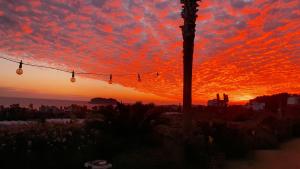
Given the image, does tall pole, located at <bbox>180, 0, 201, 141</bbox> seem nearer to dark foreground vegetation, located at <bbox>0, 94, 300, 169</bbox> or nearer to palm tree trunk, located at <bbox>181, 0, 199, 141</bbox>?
palm tree trunk, located at <bbox>181, 0, 199, 141</bbox>

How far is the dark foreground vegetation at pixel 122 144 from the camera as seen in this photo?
24.4ft

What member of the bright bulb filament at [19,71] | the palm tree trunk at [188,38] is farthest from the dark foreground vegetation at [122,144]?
the bright bulb filament at [19,71]

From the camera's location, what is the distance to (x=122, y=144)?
9297 millimetres

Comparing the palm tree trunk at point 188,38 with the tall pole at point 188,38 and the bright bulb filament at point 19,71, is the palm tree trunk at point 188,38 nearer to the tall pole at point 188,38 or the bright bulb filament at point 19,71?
the tall pole at point 188,38

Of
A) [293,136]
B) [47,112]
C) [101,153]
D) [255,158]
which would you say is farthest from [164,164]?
[293,136]

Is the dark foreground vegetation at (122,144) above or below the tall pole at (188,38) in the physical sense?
below

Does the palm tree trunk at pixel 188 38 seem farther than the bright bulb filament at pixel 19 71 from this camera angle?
No

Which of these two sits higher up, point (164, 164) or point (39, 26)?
point (39, 26)

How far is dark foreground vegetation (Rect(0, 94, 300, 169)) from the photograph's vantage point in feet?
24.4

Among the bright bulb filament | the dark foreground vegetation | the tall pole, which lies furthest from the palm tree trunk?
the bright bulb filament

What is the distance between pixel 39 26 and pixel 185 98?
8.98 metres

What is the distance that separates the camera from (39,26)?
15.0 m

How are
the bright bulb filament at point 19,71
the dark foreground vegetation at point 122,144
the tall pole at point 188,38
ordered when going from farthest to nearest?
1. the bright bulb filament at point 19,71
2. the tall pole at point 188,38
3. the dark foreground vegetation at point 122,144

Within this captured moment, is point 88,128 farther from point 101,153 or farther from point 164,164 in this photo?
point 164,164
